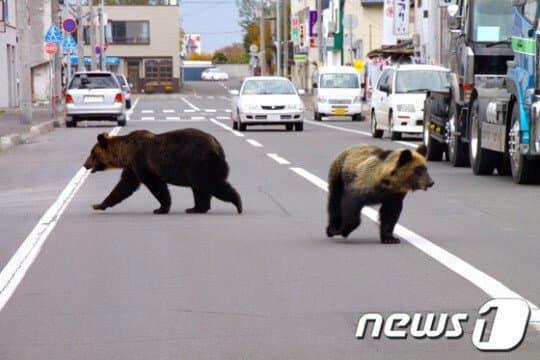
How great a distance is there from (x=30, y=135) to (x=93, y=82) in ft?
23.4

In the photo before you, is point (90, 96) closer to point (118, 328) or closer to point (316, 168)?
point (316, 168)

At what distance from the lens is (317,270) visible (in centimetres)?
1114

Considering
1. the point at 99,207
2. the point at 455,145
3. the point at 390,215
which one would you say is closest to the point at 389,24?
the point at 455,145

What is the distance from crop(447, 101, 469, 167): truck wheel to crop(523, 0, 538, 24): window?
14.8 feet

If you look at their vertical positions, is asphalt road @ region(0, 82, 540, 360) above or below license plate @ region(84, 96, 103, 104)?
above

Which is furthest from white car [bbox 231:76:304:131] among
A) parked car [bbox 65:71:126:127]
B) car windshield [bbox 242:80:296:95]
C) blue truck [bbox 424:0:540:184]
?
blue truck [bbox 424:0:540:184]

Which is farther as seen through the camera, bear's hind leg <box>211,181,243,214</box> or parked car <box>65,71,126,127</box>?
parked car <box>65,71,126,127</box>

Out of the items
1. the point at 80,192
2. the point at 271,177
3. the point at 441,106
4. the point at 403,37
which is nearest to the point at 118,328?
the point at 80,192

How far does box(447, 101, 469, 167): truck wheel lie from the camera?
23.9 m

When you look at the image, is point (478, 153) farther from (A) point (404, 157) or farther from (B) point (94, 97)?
(B) point (94, 97)

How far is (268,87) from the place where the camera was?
39750 mm

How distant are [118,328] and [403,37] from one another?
58680mm

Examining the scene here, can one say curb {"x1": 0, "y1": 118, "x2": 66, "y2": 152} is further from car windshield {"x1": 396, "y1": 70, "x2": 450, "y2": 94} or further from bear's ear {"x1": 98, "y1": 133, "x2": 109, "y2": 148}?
bear's ear {"x1": 98, "y1": 133, "x2": 109, "y2": 148}
